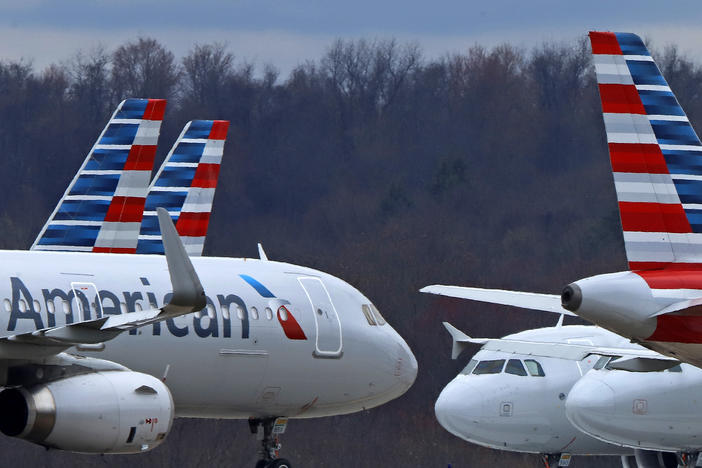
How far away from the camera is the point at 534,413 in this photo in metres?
29.2

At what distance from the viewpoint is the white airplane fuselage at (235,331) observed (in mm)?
21656

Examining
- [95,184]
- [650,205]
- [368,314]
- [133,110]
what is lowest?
[368,314]

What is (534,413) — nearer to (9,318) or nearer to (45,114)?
(9,318)

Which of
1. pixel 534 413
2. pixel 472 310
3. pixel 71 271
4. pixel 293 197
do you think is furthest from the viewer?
pixel 293 197

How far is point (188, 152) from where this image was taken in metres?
32.1

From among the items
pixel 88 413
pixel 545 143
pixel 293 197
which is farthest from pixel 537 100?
pixel 88 413

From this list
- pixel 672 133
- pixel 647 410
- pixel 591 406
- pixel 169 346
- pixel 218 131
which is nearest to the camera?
pixel 672 133

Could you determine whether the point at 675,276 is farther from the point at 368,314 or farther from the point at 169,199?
the point at 169,199

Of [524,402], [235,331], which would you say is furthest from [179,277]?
[524,402]

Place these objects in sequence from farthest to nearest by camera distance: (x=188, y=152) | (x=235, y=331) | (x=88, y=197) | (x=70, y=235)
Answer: (x=188, y=152) < (x=88, y=197) < (x=70, y=235) < (x=235, y=331)

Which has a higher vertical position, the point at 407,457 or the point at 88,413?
the point at 88,413

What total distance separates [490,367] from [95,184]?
7.32 metres

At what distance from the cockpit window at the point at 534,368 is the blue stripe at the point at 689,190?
10.7 meters

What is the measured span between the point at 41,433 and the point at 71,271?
2.99 m
